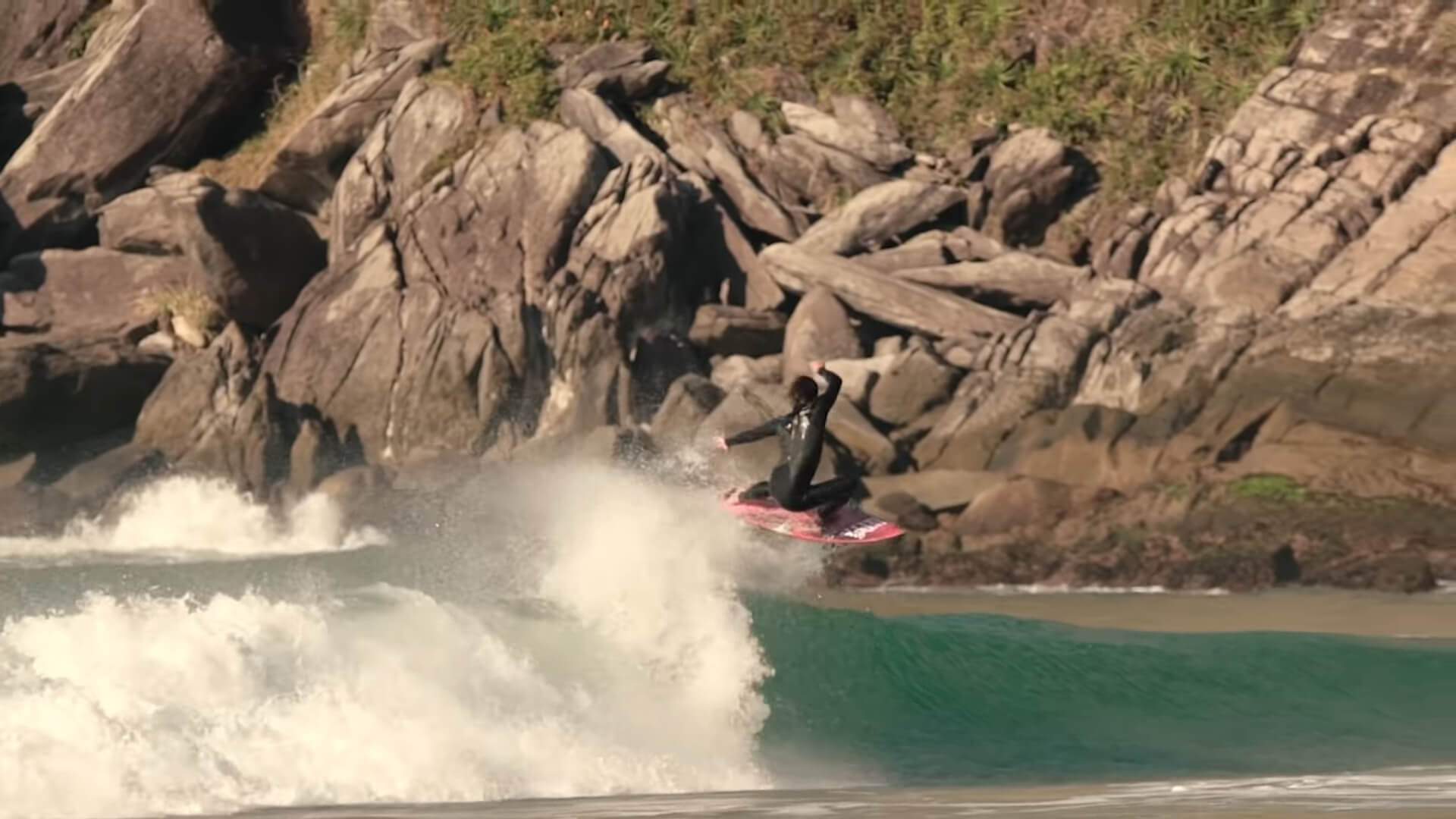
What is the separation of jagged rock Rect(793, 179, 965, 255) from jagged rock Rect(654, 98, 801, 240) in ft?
2.44

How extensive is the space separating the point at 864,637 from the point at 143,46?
20196 millimetres

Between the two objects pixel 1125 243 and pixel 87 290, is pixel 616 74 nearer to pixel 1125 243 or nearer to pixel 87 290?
pixel 1125 243

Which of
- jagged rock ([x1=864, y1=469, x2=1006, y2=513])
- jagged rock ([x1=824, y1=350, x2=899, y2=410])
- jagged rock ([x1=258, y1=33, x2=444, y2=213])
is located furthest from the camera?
jagged rock ([x1=258, y1=33, x2=444, y2=213])

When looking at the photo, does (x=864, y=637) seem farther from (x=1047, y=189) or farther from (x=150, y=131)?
(x=150, y=131)

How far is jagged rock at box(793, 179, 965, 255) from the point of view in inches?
1188

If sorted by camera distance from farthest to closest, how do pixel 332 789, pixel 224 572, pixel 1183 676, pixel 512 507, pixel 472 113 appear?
pixel 472 113
pixel 224 572
pixel 512 507
pixel 1183 676
pixel 332 789

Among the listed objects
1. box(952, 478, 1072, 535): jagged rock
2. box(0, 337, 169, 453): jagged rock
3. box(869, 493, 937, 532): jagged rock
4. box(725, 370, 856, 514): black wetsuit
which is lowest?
box(0, 337, 169, 453): jagged rock

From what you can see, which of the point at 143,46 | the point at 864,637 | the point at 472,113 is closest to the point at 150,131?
the point at 143,46

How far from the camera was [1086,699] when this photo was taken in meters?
17.6

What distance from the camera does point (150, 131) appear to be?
34.2 meters

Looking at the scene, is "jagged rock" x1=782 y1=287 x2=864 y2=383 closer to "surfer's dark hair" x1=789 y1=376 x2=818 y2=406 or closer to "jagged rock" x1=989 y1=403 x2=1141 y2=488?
"jagged rock" x1=989 y1=403 x2=1141 y2=488

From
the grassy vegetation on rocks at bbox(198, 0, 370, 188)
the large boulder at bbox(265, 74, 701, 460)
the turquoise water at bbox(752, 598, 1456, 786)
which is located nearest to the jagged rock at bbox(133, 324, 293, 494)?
the large boulder at bbox(265, 74, 701, 460)

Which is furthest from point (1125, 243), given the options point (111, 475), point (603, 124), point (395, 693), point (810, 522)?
point (395, 693)

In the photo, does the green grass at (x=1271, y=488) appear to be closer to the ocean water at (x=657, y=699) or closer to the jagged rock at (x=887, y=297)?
the ocean water at (x=657, y=699)
